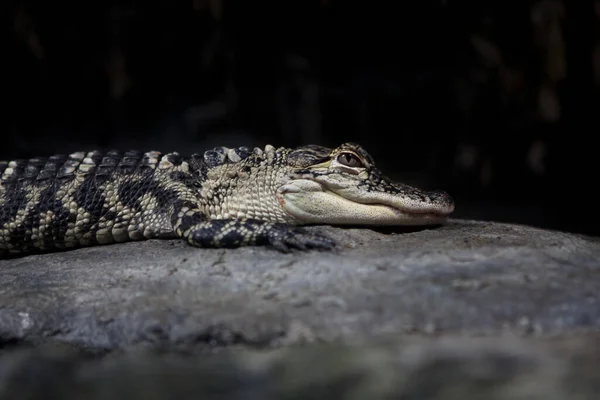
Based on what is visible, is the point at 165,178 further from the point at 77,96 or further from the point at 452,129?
the point at 452,129

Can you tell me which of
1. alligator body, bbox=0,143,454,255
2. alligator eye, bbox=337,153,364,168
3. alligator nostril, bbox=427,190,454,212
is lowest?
alligator body, bbox=0,143,454,255

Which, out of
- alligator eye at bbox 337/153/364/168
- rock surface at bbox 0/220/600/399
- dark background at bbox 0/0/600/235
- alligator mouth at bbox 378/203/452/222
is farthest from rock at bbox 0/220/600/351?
dark background at bbox 0/0/600/235

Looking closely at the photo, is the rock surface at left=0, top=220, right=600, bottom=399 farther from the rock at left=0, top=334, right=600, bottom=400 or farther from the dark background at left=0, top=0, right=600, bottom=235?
the dark background at left=0, top=0, right=600, bottom=235

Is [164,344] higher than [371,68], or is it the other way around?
[371,68]

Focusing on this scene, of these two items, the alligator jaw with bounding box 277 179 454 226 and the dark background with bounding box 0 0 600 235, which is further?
the dark background with bounding box 0 0 600 235

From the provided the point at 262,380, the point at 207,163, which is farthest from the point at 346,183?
the point at 262,380

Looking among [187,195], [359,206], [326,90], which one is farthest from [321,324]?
[326,90]

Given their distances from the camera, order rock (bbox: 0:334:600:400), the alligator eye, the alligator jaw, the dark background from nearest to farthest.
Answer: rock (bbox: 0:334:600:400), the alligator jaw, the alligator eye, the dark background

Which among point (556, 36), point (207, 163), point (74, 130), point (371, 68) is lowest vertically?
point (74, 130)
